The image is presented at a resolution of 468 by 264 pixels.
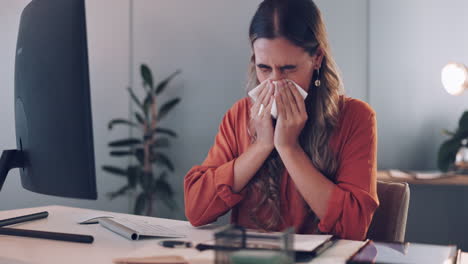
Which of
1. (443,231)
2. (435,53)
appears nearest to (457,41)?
(435,53)

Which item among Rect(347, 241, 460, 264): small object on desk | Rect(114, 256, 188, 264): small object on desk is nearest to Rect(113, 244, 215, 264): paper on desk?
Rect(114, 256, 188, 264): small object on desk

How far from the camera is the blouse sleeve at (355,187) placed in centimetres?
128

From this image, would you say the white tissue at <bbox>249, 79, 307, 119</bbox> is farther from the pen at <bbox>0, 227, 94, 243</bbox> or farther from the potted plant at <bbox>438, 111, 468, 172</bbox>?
→ the potted plant at <bbox>438, 111, 468, 172</bbox>

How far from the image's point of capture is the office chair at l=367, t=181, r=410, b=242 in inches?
51.5

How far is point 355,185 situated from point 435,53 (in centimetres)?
238

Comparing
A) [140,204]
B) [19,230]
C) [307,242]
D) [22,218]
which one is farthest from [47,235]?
[140,204]

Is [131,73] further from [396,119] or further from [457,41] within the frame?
[457,41]

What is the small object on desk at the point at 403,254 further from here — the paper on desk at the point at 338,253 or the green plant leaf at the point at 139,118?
the green plant leaf at the point at 139,118

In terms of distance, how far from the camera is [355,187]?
4.35ft

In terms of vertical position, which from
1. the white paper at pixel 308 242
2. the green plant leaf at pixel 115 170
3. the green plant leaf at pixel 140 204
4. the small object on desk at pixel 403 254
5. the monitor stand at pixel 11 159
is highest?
the monitor stand at pixel 11 159

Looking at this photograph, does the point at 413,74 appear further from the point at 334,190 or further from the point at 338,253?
the point at 338,253

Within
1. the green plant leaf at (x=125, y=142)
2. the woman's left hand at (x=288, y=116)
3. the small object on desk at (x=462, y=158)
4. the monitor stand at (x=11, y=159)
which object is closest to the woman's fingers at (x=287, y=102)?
the woman's left hand at (x=288, y=116)

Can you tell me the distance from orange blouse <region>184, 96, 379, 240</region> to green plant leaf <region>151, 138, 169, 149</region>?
2070mm

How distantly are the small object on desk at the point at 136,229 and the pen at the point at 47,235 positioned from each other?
0.09m
